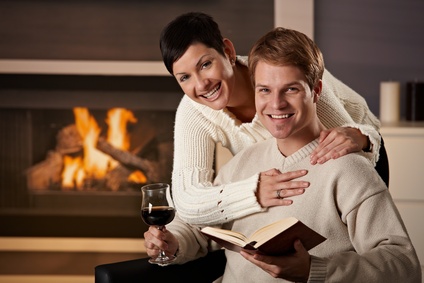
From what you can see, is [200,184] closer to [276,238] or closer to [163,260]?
[163,260]

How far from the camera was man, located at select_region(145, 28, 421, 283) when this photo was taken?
1831 millimetres

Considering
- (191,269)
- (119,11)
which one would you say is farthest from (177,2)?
(191,269)

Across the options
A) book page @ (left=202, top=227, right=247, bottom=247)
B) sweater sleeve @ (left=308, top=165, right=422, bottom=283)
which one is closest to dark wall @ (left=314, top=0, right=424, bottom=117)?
sweater sleeve @ (left=308, top=165, right=422, bottom=283)

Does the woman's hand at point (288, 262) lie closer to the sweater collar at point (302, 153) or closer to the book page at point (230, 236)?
the book page at point (230, 236)

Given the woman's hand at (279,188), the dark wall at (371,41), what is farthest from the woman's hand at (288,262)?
the dark wall at (371,41)

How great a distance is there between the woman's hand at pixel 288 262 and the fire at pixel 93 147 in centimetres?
236

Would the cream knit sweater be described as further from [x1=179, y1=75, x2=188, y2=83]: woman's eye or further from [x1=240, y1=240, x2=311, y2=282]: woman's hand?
[x1=179, y1=75, x2=188, y2=83]: woman's eye

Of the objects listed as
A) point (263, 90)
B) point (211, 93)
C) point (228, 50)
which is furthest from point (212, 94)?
point (263, 90)

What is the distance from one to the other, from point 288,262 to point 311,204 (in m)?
0.27

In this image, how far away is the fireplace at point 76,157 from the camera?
4.04 meters

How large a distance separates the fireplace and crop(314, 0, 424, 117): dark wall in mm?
851

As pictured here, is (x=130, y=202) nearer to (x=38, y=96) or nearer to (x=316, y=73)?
(x=38, y=96)

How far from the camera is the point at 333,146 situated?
2.03 meters

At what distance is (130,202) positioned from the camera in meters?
4.11
